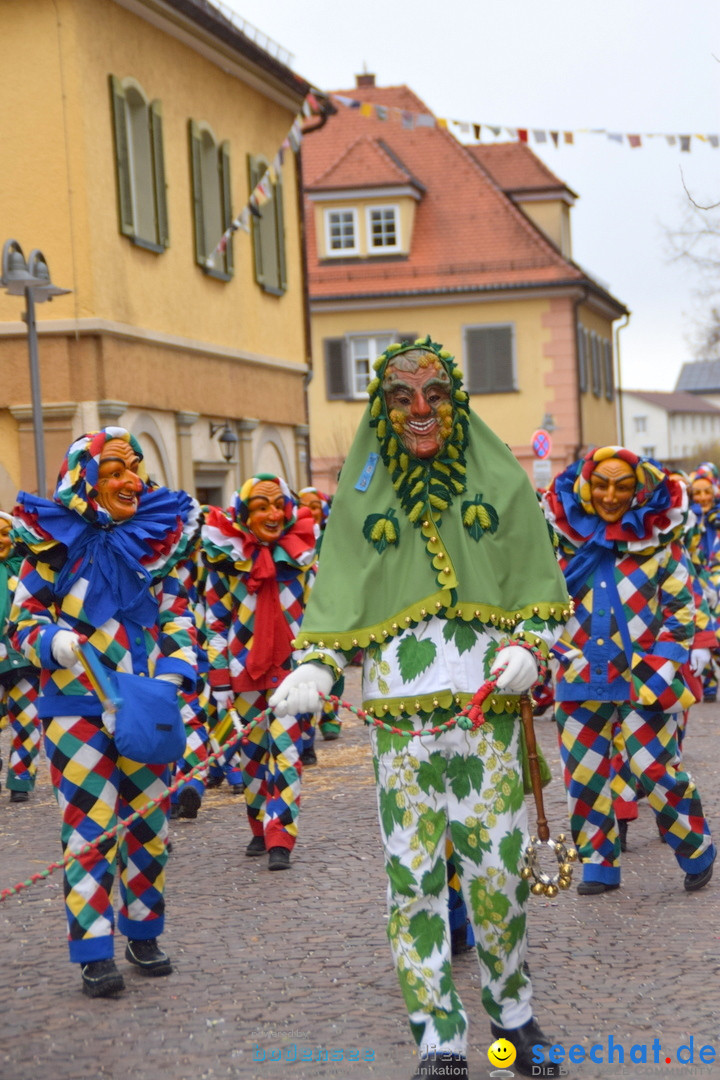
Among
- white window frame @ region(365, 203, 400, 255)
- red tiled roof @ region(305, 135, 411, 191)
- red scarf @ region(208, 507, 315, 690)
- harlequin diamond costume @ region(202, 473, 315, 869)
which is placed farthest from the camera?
white window frame @ region(365, 203, 400, 255)

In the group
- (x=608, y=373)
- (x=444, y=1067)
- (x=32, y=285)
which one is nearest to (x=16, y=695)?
(x=32, y=285)

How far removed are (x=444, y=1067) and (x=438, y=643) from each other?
3.87ft

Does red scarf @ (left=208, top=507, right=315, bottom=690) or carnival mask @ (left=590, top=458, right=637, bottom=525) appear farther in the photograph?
red scarf @ (left=208, top=507, right=315, bottom=690)

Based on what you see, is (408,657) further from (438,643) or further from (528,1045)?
(528,1045)

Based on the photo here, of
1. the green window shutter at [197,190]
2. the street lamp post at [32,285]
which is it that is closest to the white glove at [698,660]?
the street lamp post at [32,285]

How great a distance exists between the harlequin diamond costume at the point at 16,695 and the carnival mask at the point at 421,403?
6.07 m

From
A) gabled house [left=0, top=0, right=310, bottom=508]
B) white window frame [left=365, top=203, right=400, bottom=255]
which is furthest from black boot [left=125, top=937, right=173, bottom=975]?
white window frame [left=365, top=203, right=400, bottom=255]

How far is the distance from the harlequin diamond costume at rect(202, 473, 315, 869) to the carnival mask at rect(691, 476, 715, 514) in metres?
6.57

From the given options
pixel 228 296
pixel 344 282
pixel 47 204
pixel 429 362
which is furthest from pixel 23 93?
pixel 344 282

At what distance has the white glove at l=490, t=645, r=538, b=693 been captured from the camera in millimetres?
4441

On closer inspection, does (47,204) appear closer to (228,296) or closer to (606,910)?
(228,296)

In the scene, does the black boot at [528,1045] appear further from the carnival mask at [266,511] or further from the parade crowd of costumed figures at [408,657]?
the carnival mask at [266,511]

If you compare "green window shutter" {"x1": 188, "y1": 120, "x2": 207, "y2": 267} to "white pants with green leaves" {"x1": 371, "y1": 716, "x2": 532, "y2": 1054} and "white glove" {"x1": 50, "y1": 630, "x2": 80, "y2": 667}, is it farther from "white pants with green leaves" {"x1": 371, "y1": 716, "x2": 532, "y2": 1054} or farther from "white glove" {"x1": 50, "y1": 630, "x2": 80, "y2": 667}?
"white pants with green leaves" {"x1": 371, "y1": 716, "x2": 532, "y2": 1054}

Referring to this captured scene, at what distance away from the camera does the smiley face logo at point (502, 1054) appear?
15.0ft
